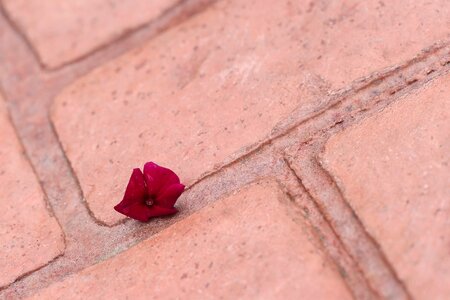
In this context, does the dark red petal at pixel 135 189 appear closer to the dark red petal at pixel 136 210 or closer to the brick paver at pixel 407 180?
the dark red petal at pixel 136 210

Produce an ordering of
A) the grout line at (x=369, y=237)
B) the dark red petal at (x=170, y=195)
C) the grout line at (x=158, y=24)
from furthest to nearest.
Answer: the grout line at (x=158, y=24) < the dark red petal at (x=170, y=195) < the grout line at (x=369, y=237)

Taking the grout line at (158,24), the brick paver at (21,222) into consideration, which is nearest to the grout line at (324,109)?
the brick paver at (21,222)

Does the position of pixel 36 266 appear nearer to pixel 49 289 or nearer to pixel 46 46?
pixel 49 289

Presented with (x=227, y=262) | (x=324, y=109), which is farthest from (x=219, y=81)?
(x=227, y=262)

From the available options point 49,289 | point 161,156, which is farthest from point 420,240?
point 49,289

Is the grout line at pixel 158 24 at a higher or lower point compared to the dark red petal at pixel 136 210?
higher

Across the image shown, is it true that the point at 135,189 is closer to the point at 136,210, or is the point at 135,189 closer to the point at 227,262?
the point at 136,210

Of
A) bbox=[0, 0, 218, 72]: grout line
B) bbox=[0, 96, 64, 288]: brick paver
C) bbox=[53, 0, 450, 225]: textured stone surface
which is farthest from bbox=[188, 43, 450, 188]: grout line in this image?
bbox=[0, 0, 218, 72]: grout line

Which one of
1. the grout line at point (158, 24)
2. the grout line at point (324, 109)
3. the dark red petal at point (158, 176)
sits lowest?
the grout line at point (324, 109)
